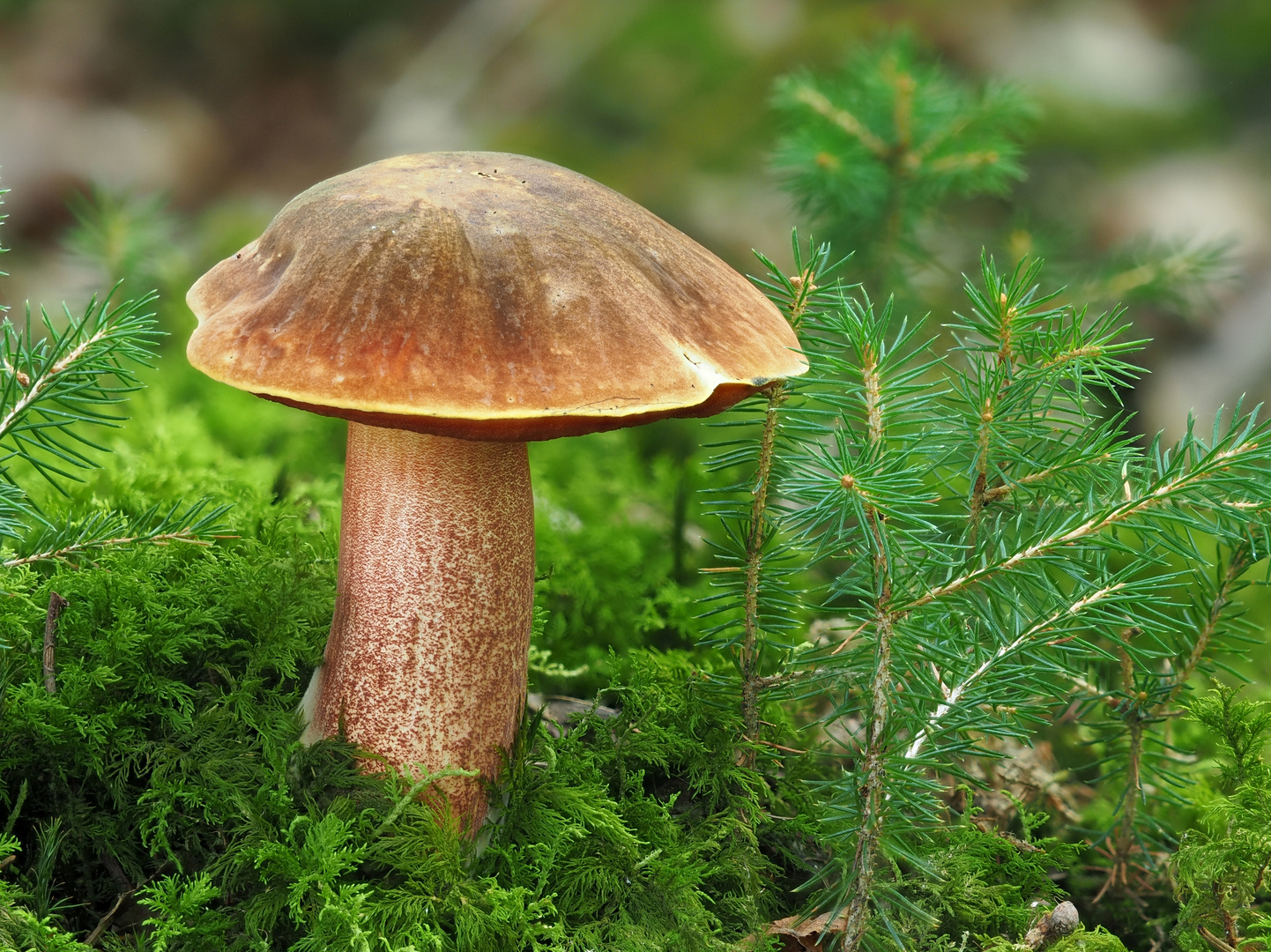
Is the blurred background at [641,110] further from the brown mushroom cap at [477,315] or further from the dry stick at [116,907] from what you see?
the dry stick at [116,907]

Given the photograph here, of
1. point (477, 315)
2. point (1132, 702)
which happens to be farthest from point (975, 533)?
point (477, 315)

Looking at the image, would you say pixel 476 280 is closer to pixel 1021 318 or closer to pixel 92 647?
pixel 1021 318

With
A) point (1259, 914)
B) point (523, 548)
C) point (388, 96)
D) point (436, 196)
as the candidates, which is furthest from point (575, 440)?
point (388, 96)

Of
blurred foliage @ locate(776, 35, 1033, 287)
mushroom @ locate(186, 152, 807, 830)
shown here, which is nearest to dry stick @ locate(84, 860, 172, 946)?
mushroom @ locate(186, 152, 807, 830)

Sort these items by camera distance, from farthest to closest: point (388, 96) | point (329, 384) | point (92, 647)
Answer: point (388, 96) → point (92, 647) → point (329, 384)

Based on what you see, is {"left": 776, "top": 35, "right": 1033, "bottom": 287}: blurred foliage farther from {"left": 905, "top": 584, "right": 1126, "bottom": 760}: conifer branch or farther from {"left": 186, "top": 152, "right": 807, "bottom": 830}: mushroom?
{"left": 905, "top": 584, "right": 1126, "bottom": 760}: conifer branch

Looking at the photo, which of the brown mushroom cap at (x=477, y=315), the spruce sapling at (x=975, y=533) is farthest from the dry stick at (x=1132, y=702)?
the brown mushroom cap at (x=477, y=315)
